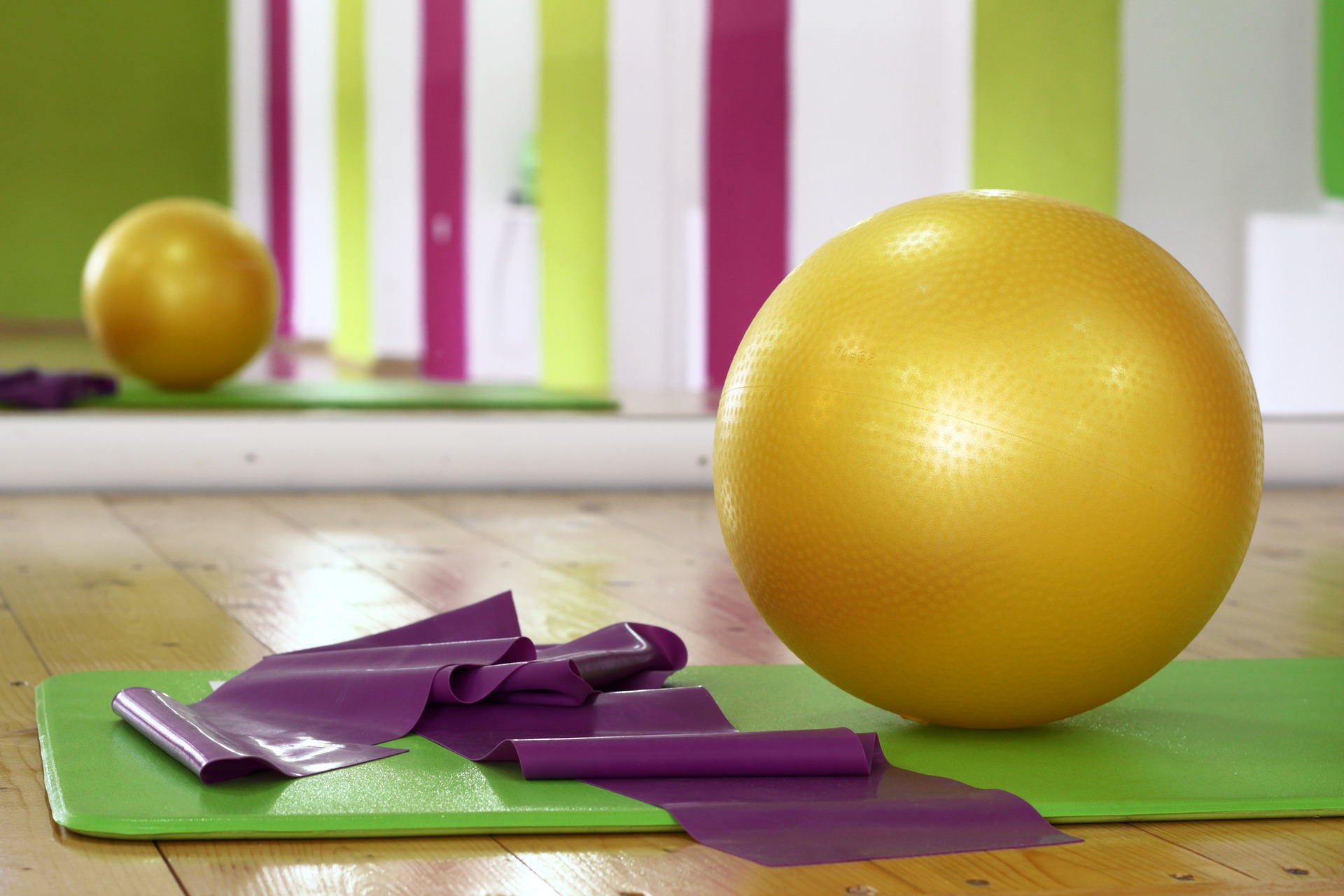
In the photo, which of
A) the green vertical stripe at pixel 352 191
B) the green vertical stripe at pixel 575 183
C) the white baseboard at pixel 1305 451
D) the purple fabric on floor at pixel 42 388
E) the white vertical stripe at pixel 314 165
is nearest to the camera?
the purple fabric on floor at pixel 42 388

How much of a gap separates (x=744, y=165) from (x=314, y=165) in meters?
3.54

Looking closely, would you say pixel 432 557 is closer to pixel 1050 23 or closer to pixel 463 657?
pixel 463 657

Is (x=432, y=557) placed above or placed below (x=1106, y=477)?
below

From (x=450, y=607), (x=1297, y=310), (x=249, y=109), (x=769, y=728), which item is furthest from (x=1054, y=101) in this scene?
(x=249, y=109)

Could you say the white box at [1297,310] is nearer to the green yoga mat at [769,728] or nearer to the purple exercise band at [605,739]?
the green yoga mat at [769,728]

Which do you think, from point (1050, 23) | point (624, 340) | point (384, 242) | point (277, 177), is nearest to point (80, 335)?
point (277, 177)

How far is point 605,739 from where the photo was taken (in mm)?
1399

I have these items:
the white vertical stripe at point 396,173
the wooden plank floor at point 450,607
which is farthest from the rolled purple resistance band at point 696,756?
the white vertical stripe at point 396,173

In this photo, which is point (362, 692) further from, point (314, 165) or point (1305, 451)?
point (314, 165)

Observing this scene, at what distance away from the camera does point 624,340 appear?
17.3 ft

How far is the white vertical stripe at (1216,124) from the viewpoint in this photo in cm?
416

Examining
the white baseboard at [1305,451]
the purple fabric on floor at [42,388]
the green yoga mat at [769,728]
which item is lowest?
the white baseboard at [1305,451]

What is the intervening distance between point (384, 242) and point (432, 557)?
407 centimetres

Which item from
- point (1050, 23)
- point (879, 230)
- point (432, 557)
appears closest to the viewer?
point (879, 230)
